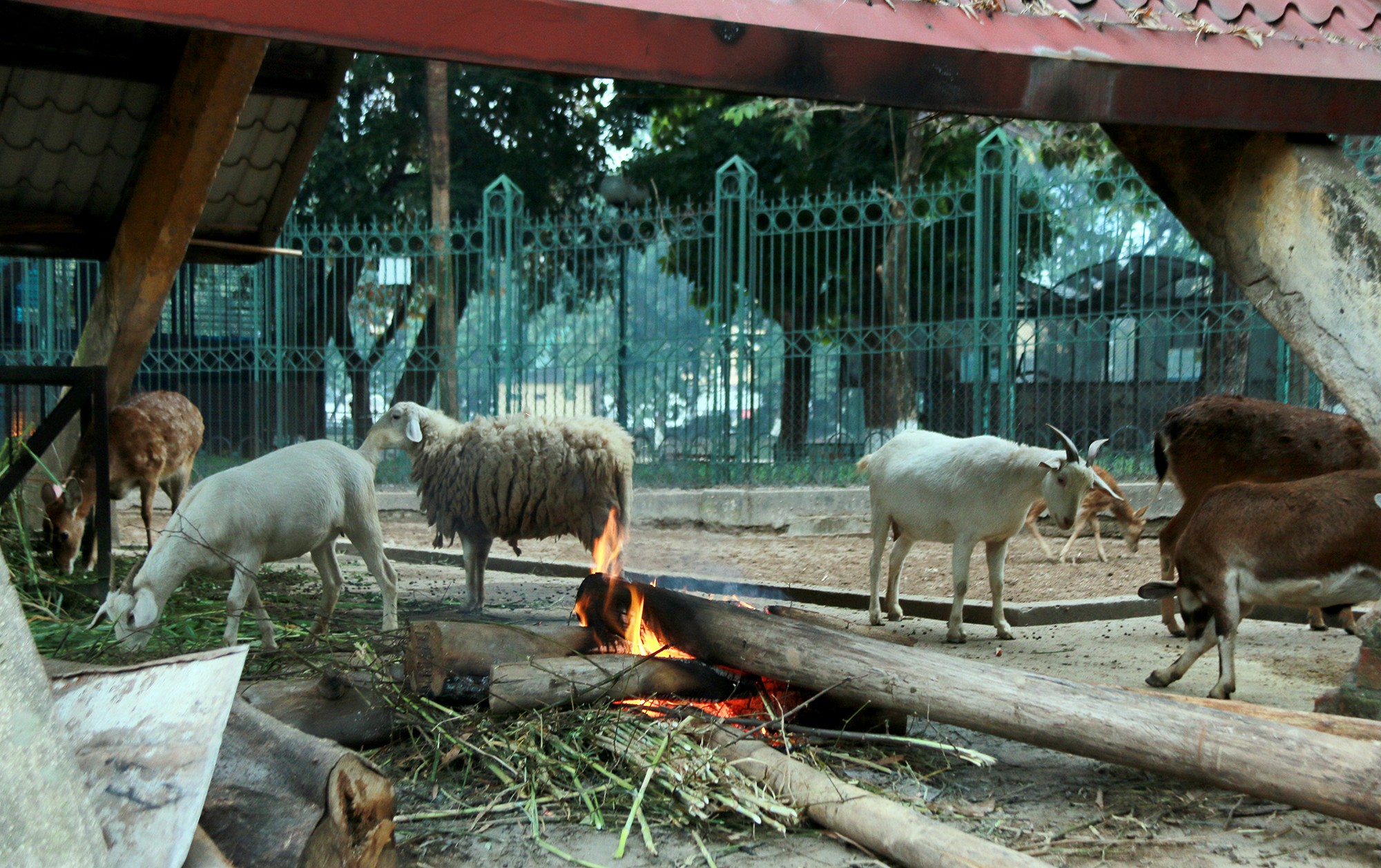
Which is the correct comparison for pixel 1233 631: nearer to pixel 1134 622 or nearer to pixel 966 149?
pixel 1134 622

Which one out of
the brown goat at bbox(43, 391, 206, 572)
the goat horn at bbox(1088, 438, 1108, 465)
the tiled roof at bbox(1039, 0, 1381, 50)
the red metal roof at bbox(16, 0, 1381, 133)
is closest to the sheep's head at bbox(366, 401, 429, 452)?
the brown goat at bbox(43, 391, 206, 572)

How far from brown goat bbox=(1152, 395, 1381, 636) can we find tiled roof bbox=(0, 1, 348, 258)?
5.70 metres

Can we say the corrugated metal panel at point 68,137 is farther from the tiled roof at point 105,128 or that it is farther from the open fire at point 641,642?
the open fire at point 641,642

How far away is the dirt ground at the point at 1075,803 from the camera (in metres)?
3.19

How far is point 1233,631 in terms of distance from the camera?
4820 millimetres

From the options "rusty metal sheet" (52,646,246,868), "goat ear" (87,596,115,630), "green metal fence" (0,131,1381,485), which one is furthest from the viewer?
"green metal fence" (0,131,1381,485)

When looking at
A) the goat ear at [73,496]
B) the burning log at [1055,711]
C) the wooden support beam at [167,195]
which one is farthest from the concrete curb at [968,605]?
the goat ear at [73,496]

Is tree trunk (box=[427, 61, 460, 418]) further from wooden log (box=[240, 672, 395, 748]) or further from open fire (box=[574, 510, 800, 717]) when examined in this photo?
wooden log (box=[240, 672, 395, 748])

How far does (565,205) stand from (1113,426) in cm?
1231

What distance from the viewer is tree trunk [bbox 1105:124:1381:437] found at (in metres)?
4.07

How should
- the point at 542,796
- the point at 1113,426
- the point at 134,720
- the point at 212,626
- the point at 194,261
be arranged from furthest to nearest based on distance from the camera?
the point at 1113,426 → the point at 194,261 → the point at 212,626 → the point at 542,796 → the point at 134,720

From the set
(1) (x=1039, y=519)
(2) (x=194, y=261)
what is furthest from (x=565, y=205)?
(2) (x=194, y=261)

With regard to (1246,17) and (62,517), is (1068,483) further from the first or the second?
(62,517)

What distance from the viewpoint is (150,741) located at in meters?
2.57
